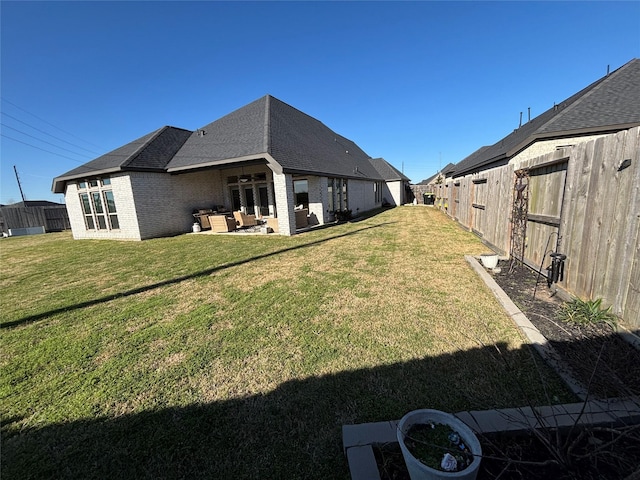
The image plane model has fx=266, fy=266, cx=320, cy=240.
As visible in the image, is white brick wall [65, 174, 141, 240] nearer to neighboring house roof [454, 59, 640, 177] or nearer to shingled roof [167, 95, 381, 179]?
shingled roof [167, 95, 381, 179]

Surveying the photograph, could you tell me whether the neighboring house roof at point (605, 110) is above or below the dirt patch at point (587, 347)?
above

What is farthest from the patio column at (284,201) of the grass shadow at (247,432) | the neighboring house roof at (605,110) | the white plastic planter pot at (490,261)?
the neighboring house roof at (605,110)

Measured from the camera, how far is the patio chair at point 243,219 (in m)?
14.1

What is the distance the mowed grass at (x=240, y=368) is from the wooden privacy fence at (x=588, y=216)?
1.12 m

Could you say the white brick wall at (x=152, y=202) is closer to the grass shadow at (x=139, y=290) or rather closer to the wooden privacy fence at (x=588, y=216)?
the grass shadow at (x=139, y=290)

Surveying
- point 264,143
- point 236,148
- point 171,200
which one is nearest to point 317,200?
point 264,143

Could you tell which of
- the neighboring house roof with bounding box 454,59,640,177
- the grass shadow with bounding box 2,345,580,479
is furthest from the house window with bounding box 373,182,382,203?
the grass shadow with bounding box 2,345,580,479

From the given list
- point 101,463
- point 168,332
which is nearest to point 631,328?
point 101,463

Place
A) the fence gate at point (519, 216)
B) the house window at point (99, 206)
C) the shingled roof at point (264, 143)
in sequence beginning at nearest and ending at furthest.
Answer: the fence gate at point (519, 216)
the shingled roof at point (264, 143)
the house window at point (99, 206)

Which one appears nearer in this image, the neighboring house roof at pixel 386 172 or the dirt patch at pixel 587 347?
the dirt patch at pixel 587 347

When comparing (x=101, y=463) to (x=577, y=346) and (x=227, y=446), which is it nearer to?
(x=227, y=446)

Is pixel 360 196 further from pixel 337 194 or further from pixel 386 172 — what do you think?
pixel 386 172

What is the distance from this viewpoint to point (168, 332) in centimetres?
364

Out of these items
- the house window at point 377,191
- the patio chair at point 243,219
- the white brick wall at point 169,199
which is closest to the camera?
the white brick wall at point 169,199
